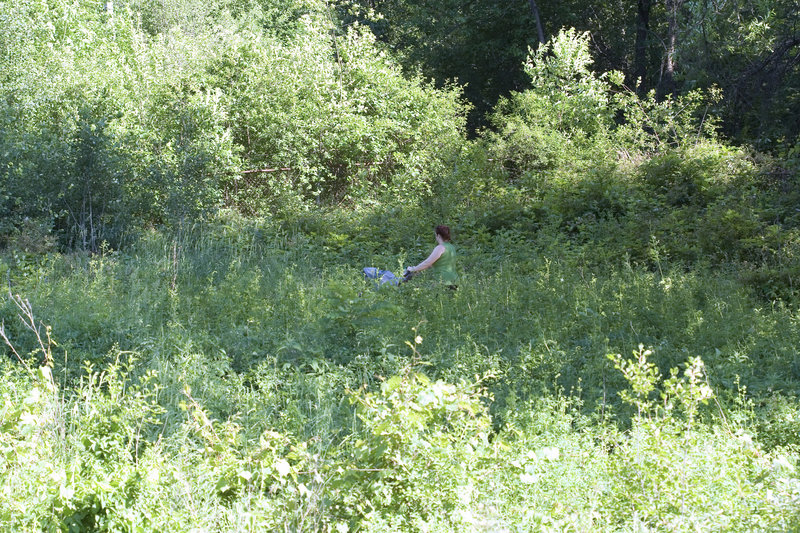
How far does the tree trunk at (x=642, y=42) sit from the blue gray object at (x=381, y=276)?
49.0 feet

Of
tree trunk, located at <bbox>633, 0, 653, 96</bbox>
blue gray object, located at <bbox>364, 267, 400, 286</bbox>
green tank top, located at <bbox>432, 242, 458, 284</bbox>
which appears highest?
tree trunk, located at <bbox>633, 0, 653, 96</bbox>

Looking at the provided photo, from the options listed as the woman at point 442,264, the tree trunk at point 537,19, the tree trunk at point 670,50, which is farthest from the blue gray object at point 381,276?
the tree trunk at point 537,19

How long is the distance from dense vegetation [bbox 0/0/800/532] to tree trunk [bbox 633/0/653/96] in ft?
0.87

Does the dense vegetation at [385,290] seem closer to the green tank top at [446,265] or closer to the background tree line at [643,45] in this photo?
the background tree line at [643,45]

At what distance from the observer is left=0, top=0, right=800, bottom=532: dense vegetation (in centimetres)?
375

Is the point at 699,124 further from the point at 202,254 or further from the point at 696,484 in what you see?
the point at 696,484

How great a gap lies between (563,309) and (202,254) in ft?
18.0

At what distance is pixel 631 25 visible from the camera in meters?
24.7

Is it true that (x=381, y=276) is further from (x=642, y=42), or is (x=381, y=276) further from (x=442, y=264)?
(x=642, y=42)

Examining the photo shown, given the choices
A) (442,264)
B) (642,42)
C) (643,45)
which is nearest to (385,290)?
(442,264)

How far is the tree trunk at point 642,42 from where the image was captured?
901 inches

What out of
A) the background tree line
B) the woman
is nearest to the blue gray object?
the woman

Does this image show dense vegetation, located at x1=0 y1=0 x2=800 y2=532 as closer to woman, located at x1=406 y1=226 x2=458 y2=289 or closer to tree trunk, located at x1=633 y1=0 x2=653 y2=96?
tree trunk, located at x1=633 y1=0 x2=653 y2=96

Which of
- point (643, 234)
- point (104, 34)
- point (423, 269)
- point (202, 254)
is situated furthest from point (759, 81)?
point (104, 34)
